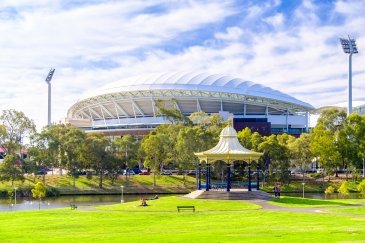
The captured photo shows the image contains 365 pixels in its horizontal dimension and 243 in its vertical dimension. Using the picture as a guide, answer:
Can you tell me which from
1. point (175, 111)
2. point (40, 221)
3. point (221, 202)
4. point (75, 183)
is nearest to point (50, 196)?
point (75, 183)

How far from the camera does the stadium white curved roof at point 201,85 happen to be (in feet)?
433

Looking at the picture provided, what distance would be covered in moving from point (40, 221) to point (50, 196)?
45.7 metres

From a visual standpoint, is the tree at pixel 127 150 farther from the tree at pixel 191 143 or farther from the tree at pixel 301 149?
the tree at pixel 301 149

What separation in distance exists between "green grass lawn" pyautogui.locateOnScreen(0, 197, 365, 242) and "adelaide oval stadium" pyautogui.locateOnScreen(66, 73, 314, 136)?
272 ft

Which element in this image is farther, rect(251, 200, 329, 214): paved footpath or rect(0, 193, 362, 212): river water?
rect(0, 193, 362, 212): river water

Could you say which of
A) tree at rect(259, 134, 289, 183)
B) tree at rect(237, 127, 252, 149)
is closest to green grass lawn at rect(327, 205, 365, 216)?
tree at rect(259, 134, 289, 183)

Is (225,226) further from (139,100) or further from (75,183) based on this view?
(139,100)

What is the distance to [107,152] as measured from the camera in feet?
316

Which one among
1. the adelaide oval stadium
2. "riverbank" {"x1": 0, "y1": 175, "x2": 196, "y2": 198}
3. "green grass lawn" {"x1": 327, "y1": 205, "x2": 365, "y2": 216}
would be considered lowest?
"riverbank" {"x1": 0, "y1": 175, "x2": 196, "y2": 198}

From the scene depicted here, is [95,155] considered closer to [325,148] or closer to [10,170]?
[10,170]

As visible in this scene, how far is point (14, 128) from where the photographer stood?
9738cm

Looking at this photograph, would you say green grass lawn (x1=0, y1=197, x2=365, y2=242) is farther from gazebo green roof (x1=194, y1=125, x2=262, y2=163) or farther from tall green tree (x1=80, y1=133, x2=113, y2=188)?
tall green tree (x1=80, y1=133, x2=113, y2=188)

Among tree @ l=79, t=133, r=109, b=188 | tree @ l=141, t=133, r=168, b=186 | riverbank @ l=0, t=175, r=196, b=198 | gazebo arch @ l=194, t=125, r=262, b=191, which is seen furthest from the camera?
tree @ l=141, t=133, r=168, b=186

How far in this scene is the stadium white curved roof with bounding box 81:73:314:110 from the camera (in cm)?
13212
